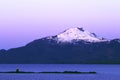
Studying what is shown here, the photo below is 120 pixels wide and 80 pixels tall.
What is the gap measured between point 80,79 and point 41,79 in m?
8.04

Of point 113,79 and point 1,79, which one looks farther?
point 113,79

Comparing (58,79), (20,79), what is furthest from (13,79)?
(58,79)

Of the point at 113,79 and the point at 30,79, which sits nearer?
the point at 30,79

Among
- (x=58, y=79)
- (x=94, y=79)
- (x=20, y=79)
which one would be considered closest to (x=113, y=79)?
(x=94, y=79)

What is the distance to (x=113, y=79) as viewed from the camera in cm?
10944

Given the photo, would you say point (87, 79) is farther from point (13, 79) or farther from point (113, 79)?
point (13, 79)

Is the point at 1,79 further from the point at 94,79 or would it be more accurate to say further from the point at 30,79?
the point at 94,79

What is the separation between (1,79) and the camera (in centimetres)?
10169

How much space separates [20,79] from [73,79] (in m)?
10.5

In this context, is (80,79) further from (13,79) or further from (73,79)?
(13,79)

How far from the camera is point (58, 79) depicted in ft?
341

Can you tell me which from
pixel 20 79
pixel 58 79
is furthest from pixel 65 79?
pixel 20 79

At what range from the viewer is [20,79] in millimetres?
102562

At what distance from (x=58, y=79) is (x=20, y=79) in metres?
7.27
